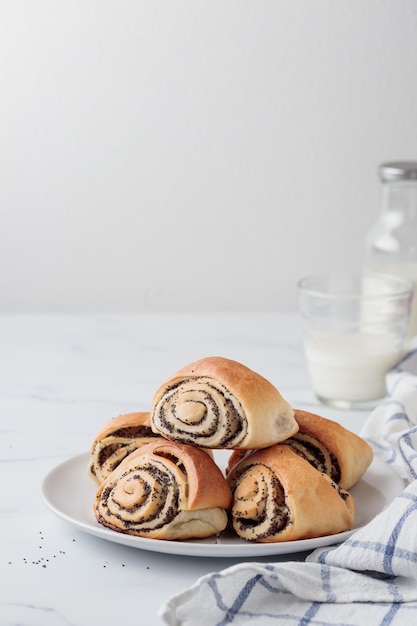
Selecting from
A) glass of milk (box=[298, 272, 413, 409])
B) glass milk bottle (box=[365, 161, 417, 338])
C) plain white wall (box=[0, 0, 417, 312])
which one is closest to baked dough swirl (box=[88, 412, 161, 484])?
glass of milk (box=[298, 272, 413, 409])

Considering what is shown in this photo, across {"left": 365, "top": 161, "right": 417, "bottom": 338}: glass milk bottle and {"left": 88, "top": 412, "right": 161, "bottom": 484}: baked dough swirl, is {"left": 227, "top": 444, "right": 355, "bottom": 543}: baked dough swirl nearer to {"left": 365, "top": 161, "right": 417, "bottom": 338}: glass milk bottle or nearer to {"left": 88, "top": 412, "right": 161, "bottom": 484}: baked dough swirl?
{"left": 88, "top": 412, "right": 161, "bottom": 484}: baked dough swirl

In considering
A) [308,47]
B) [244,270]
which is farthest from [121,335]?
[308,47]

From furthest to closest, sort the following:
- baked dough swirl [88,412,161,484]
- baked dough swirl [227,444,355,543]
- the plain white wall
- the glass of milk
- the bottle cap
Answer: the plain white wall → the bottle cap → the glass of milk → baked dough swirl [88,412,161,484] → baked dough swirl [227,444,355,543]

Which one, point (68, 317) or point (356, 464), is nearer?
point (356, 464)

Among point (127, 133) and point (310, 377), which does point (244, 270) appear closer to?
point (127, 133)

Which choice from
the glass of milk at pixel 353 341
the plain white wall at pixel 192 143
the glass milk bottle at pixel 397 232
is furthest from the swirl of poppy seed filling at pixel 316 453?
the plain white wall at pixel 192 143
